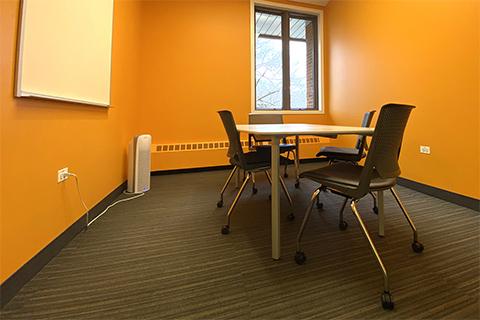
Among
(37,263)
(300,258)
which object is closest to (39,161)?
(37,263)

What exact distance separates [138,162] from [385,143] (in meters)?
2.36

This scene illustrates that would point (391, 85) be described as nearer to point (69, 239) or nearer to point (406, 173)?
point (406, 173)

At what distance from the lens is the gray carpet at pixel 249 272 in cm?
91

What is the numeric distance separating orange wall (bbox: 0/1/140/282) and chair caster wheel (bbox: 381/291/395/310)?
1595 mm

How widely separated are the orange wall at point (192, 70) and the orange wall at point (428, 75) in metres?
1.84

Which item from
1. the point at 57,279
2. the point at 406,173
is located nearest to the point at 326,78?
the point at 406,173

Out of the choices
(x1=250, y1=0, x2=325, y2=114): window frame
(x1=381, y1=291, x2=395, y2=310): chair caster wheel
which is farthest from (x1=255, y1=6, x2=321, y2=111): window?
(x1=381, y1=291, x2=395, y2=310): chair caster wheel

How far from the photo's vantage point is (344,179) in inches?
46.0

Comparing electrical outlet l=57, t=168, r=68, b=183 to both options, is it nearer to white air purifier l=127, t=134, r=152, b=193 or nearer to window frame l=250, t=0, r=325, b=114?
white air purifier l=127, t=134, r=152, b=193

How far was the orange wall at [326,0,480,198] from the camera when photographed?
6.56 feet

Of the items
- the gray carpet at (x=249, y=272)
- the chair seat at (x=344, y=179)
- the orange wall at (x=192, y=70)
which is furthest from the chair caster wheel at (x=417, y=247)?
the orange wall at (x=192, y=70)

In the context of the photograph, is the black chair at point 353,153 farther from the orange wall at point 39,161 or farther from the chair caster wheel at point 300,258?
the orange wall at point 39,161

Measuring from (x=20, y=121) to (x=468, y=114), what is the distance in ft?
10.8

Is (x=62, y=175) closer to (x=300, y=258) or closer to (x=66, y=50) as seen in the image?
(x=66, y=50)
